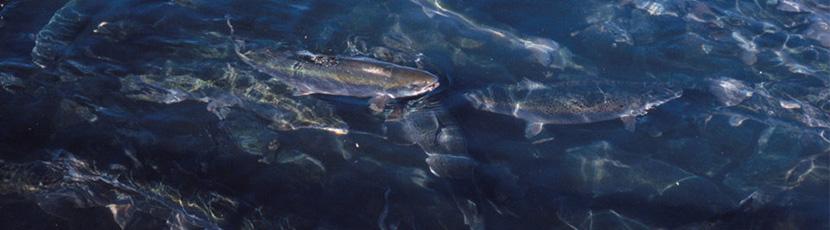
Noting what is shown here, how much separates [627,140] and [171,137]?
443 centimetres

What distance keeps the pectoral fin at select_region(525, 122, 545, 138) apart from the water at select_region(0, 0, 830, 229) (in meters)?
0.02

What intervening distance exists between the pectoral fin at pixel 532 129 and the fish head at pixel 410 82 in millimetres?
1035

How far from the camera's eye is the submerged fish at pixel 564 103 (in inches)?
200

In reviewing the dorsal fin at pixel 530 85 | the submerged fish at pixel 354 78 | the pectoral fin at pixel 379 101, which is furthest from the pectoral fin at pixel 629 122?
the pectoral fin at pixel 379 101

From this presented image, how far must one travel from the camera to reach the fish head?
4742mm

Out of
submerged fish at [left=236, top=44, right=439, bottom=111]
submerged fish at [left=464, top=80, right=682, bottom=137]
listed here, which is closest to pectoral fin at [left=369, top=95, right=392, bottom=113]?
submerged fish at [left=236, top=44, right=439, bottom=111]

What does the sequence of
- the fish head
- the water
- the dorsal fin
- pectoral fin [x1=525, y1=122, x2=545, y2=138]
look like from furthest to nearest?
the dorsal fin, pectoral fin [x1=525, y1=122, x2=545, y2=138], the fish head, the water

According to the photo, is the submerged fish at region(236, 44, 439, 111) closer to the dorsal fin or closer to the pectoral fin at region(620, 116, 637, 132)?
the dorsal fin

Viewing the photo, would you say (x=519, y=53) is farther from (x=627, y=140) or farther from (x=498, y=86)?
(x=627, y=140)

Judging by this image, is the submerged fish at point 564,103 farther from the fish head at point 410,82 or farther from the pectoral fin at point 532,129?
the fish head at point 410,82

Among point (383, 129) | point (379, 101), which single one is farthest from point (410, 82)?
point (383, 129)

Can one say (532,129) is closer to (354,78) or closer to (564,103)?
(564,103)

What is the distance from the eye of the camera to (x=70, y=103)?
4.94 meters

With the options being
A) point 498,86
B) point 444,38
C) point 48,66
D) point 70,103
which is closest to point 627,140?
point 498,86
